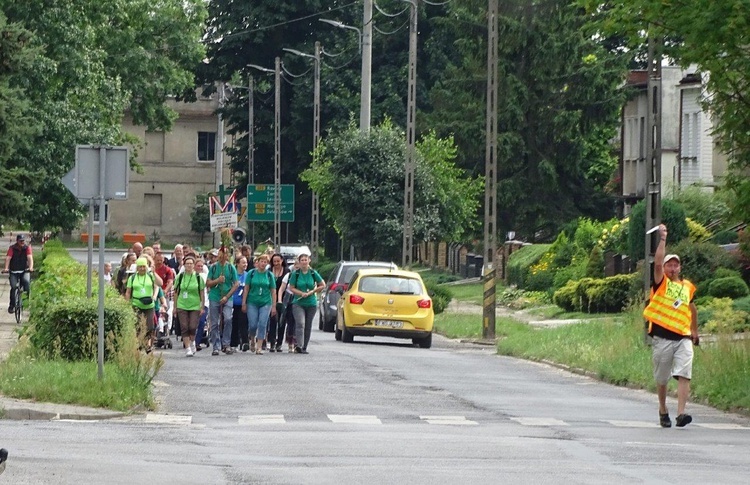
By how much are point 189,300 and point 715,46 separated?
9.88m

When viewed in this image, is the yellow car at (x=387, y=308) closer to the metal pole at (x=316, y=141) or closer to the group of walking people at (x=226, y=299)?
the group of walking people at (x=226, y=299)

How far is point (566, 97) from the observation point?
6694 centimetres

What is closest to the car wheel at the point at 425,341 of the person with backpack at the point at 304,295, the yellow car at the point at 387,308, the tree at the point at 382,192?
the yellow car at the point at 387,308

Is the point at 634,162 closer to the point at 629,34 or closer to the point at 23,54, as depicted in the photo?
the point at 23,54

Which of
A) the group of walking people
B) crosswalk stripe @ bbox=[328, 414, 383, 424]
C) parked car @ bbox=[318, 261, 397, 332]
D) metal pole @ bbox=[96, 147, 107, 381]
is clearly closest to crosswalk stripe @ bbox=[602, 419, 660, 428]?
crosswalk stripe @ bbox=[328, 414, 383, 424]

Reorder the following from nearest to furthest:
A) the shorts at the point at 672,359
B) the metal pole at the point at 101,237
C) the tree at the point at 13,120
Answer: the shorts at the point at 672,359, the metal pole at the point at 101,237, the tree at the point at 13,120

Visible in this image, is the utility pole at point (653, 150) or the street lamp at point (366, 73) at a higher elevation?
the street lamp at point (366, 73)

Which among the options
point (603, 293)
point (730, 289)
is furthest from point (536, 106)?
point (730, 289)

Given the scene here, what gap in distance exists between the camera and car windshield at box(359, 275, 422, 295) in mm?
32594

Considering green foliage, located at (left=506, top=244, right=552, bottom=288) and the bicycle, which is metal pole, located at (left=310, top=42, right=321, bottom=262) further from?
the bicycle

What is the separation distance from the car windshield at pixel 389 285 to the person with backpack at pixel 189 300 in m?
6.13

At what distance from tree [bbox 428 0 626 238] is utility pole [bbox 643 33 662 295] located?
126ft

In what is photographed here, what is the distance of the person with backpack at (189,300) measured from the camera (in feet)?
87.0

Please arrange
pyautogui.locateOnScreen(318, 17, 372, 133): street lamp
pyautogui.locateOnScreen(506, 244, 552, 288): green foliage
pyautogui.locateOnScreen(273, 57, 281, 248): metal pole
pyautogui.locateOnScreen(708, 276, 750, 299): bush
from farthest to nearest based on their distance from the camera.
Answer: pyautogui.locateOnScreen(273, 57, 281, 248): metal pole → pyautogui.locateOnScreen(506, 244, 552, 288): green foliage → pyautogui.locateOnScreen(318, 17, 372, 133): street lamp → pyautogui.locateOnScreen(708, 276, 750, 299): bush
